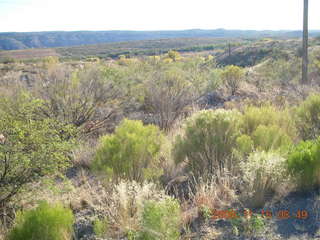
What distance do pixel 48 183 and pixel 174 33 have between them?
7858 inches

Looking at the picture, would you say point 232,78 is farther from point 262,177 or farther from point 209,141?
point 262,177

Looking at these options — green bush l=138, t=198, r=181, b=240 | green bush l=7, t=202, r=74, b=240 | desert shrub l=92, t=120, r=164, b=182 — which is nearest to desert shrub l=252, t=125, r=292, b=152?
desert shrub l=92, t=120, r=164, b=182

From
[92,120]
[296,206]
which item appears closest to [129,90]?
[92,120]

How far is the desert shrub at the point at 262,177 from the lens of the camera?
3.78 meters

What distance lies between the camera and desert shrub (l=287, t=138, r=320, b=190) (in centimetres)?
387

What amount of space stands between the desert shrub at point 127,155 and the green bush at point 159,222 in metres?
1.80

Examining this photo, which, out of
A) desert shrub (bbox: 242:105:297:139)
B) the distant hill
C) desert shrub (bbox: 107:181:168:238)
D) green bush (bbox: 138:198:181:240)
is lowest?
desert shrub (bbox: 107:181:168:238)

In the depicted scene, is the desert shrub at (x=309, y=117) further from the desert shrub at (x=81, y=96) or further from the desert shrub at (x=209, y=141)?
the desert shrub at (x=81, y=96)

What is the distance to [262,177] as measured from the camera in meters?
3.82

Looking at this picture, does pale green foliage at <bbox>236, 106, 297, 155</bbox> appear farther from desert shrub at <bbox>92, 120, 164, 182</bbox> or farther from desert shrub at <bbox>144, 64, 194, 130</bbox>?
desert shrub at <bbox>144, 64, 194, 130</bbox>

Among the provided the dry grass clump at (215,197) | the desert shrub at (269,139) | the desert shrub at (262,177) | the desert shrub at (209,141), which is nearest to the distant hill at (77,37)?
the desert shrub at (269,139)

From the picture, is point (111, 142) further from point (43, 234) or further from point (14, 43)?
point (14, 43)

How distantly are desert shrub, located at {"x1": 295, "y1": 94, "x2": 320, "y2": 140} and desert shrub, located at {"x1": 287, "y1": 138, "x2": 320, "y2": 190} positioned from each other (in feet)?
8.01

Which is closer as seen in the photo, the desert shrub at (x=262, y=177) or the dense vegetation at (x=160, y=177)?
the dense vegetation at (x=160, y=177)
